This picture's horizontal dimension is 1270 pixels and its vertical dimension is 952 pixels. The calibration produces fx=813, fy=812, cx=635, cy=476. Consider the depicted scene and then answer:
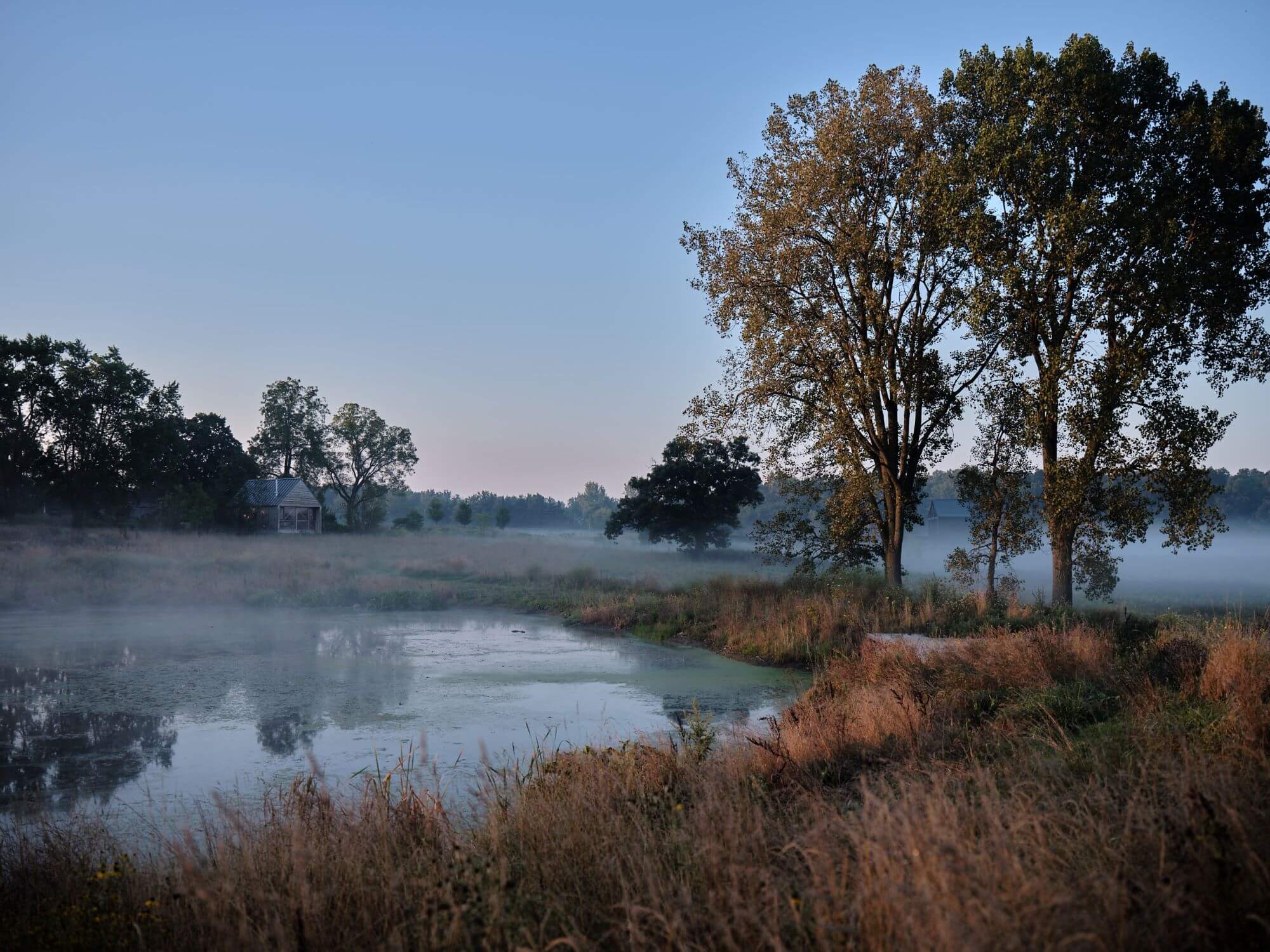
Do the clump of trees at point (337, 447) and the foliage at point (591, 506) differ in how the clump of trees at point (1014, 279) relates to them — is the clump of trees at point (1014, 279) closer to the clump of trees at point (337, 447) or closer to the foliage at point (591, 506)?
the clump of trees at point (337, 447)

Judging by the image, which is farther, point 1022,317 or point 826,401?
point 826,401

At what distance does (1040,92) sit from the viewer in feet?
46.9

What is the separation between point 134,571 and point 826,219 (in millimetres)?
22191

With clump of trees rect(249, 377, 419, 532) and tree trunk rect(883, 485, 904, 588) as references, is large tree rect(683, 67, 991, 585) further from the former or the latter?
clump of trees rect(249, 377, 419, 532)

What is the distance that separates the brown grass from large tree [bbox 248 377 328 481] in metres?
57.9

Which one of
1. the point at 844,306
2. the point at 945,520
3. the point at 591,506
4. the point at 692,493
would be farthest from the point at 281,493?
the point at 591,506

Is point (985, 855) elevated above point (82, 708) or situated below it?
above

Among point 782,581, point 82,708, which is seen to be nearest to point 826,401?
point 782,581

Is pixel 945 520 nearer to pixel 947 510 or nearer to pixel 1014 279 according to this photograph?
pixel 947 510

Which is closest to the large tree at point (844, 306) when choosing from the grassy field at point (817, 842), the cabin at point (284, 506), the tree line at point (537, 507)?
the grassy field at point (817, 842)

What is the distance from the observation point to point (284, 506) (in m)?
51.7

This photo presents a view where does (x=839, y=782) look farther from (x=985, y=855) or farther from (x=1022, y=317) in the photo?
(x=1022, y=317)

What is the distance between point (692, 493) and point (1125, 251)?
95.7ft

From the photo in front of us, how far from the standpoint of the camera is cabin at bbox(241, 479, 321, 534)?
51219 millimetres
